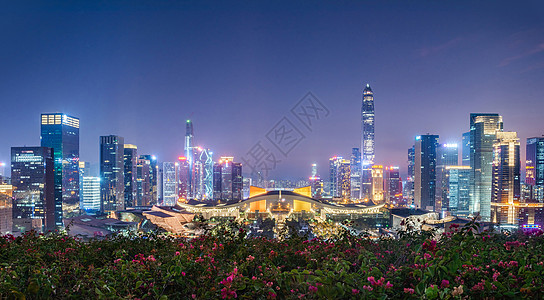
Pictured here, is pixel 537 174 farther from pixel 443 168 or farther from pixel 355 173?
pixel 355 173

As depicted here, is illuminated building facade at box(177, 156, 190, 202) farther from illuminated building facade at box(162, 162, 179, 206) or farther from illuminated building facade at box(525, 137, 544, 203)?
illuminated building facade at box(525, 137, 544, 203)

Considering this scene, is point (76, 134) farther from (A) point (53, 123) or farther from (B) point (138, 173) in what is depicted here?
(B) point (138, 173)

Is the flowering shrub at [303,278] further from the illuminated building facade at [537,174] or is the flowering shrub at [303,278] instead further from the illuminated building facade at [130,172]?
the illuminated building facade at [130,172]

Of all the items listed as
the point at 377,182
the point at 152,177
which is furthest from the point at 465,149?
the point at 152,177

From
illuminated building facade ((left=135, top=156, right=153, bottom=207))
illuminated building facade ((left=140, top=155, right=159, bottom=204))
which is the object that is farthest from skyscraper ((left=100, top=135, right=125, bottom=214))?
illuminated building facade ((left=140, top=155, right=159, bottom=204))

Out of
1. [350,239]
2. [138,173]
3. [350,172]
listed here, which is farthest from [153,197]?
[350,239]

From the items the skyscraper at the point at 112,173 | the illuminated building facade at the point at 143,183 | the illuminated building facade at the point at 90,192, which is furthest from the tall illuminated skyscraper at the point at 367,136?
the illuminated building facade at the point at 90,192
